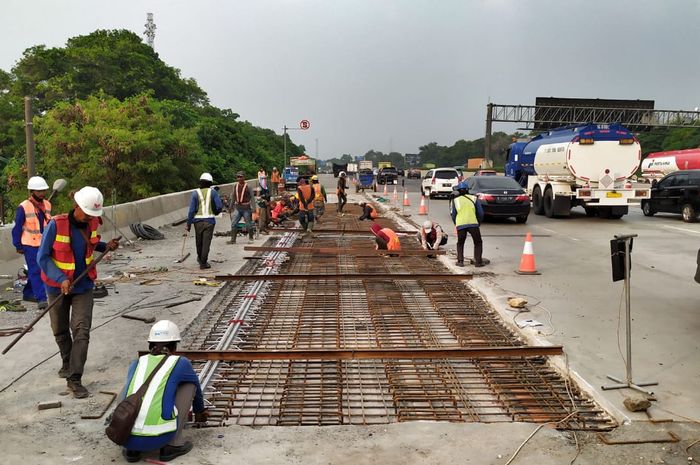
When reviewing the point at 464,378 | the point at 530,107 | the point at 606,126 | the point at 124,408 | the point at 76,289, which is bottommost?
the point at 464,378

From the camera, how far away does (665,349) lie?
6.73 meters

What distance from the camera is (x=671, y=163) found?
135 feet

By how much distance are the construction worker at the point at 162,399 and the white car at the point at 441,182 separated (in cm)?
2901

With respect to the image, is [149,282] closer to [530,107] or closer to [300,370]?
[300,370]

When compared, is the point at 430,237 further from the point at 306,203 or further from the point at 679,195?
the point at 679,195

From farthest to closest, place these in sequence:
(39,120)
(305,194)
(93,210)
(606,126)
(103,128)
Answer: (39,120)
(103,128)
(606,126)
(305,194)
(93,210)

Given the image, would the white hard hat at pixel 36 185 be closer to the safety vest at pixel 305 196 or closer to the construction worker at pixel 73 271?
the construction worker at pixel 73 271

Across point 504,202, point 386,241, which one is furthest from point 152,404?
point 504,202

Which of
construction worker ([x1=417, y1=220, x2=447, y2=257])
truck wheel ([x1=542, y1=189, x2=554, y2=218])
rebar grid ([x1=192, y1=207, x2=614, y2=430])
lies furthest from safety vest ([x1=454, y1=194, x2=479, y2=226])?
truck wheel ([x1=542, y1=189, x2=554, y2=218])

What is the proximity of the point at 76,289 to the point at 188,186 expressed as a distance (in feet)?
80.7

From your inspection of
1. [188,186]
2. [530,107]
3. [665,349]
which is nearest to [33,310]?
[665,349]

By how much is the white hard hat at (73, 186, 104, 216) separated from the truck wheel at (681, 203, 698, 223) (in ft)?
65.2

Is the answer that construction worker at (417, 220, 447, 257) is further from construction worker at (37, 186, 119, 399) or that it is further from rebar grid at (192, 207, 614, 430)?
construction worker at (37, 186, 119, 399)

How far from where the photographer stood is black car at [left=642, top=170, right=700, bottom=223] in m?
20.2
